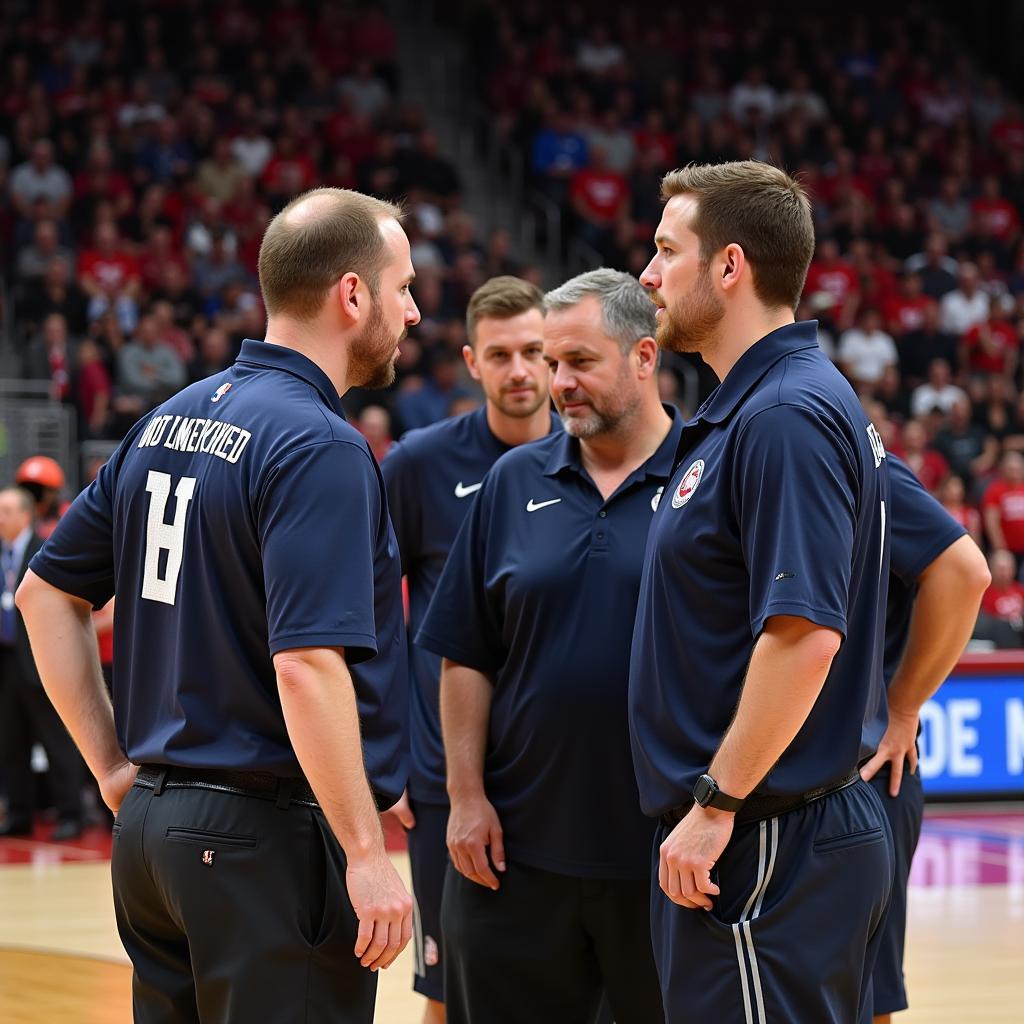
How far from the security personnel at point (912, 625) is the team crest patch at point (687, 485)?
2.88ft

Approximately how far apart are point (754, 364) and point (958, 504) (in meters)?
12.2

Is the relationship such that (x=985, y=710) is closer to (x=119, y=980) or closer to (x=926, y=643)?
(x=119, y=980)

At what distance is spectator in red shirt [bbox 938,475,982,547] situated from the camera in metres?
14.8

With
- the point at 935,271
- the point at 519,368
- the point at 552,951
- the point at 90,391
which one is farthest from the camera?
the point at 935,271

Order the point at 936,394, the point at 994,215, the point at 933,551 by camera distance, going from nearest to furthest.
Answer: the point at 933,551
the point at 936,394
the point at 994,215

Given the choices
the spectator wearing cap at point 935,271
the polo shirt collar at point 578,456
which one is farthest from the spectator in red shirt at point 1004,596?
the polo shirt collar at point 578,456

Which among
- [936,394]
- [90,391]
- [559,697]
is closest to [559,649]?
[559,697]

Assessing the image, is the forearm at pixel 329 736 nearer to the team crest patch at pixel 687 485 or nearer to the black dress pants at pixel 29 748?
the team crest patch at pixel 687 485

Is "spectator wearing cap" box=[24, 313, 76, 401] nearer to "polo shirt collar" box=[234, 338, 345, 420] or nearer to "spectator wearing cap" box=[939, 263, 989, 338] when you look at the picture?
"spectator wearing cap" box=[939, 263, 989, 338]

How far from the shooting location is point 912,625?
4086 mm

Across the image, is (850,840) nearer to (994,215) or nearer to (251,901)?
(251,901)

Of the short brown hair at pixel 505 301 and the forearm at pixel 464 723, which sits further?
the short brown hair at pixel 505 301

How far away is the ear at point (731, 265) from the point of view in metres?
3.21

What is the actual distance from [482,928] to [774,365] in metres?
1.59
